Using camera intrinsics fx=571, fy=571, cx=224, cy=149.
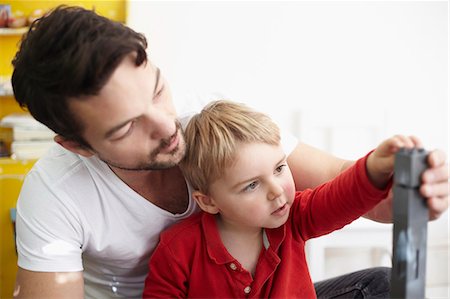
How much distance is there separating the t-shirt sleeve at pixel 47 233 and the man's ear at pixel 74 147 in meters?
0.10

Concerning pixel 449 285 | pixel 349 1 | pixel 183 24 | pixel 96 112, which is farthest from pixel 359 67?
pixel 96 112

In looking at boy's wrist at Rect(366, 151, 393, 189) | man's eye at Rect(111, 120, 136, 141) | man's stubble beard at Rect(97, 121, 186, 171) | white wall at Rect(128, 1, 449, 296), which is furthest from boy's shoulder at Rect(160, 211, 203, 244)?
white wall at Rect(128, 1, 449, 296)

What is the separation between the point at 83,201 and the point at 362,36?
1788mm

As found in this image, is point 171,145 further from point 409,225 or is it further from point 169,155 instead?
point 409,225

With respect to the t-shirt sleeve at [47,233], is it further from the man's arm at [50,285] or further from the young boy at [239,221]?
the young boy at [239,221]

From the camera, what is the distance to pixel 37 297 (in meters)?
1.19

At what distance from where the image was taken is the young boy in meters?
1.12

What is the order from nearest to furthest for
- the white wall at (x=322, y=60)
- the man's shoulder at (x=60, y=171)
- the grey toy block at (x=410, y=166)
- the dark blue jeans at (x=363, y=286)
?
the grey toy block at (x=410, y=166) < the man's shoulder at (x=60, y=171) < the dark blue jeans at (x=363, y=286) < the white wall at (x=322, y=60)

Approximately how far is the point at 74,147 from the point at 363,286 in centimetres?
77

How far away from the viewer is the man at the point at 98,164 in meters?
1.07

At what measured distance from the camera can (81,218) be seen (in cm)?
125

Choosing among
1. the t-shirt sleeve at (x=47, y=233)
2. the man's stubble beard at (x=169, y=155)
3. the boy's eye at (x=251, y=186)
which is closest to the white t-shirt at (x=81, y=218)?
the t-shirt sleeve at (x=47, y=233)

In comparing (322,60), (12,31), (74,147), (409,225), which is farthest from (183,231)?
(12,31)

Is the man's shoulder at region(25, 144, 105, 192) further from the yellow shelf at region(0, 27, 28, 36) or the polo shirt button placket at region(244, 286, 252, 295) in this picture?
the yellow shelf at region(0, 27, 28, 36)
